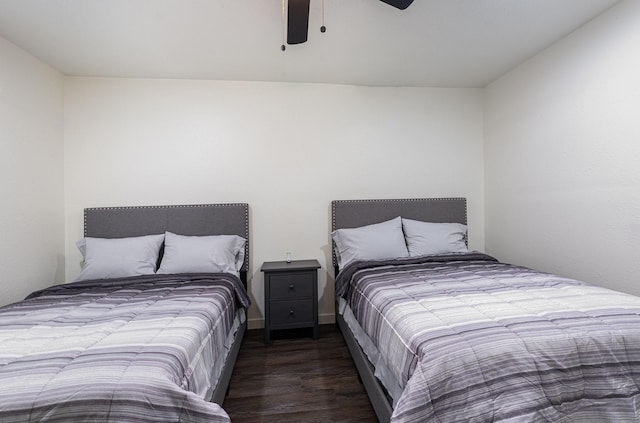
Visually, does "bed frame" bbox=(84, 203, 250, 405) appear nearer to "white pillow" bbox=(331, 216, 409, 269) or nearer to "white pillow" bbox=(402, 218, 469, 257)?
"white pillow" bbox=(331, 216, 409, 269)

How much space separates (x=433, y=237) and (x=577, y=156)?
4.18 ft

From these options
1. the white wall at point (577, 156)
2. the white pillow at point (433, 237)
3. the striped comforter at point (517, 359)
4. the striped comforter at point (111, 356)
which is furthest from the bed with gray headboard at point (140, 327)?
the white wall at point (577, 156)

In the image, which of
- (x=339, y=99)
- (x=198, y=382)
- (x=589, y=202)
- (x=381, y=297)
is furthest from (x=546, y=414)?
(x=339, y=99)

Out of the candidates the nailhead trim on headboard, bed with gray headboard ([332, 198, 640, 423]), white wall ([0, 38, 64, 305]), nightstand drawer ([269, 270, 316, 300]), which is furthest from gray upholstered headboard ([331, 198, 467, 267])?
white wall ([0, 38, 64, 305])

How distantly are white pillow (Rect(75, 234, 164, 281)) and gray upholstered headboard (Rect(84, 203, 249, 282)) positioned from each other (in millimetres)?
200

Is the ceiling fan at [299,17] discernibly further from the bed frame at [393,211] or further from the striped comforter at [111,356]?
the striped comforter at [111,356]

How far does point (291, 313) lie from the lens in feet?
8.90

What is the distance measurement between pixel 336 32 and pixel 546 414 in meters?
2.46

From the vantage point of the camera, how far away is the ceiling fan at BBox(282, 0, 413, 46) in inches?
64.3

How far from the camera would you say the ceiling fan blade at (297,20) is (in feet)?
5.47

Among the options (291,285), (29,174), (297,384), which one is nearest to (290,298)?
(291,285)

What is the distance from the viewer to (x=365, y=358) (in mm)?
1871

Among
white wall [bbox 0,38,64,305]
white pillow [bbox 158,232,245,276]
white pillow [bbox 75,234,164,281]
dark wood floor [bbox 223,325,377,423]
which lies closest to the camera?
dark wood floor [bbox 223,325,377,423]

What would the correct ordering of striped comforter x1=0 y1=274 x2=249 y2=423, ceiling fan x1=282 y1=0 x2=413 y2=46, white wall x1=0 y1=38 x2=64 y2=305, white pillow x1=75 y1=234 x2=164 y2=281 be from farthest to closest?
1. white pillow x1=75 y1=234 x2=164 y2=281
2. white wall x1=0 y1=38 x2=64 y2=305
3. ceiling fan x1=282 y1=0 x2=413 y2=46
4. striped comforter x1=0 y1=274 x2=249 y2=423
